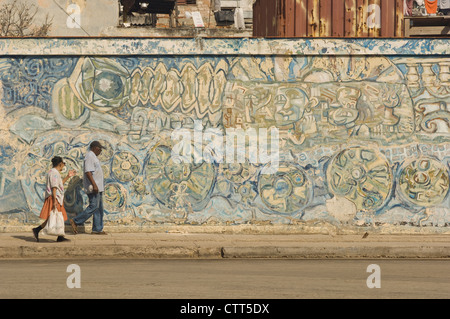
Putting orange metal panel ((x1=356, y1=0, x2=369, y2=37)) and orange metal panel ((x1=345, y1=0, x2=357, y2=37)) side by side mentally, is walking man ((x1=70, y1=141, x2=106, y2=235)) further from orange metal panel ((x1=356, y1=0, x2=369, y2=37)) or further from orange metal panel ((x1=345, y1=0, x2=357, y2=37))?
orange metal panel ((x1=356, y1=0, x2=369, y2=37))

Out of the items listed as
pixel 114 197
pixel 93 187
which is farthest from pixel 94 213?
pixel 114 197

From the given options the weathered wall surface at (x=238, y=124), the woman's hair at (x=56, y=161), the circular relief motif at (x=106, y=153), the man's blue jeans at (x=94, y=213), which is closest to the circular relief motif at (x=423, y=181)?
the weathered wall surface at (x=238, y=124)

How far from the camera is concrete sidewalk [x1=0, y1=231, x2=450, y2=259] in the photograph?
1212 cm

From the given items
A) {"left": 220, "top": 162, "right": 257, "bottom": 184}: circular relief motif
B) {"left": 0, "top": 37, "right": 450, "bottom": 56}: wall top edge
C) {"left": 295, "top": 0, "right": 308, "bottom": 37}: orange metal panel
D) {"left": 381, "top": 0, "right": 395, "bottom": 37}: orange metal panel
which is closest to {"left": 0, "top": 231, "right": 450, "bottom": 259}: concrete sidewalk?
{"left": 220, "top": 162, "right": 257, "bottom": 184}: circular relief motif

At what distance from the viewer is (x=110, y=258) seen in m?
12.0

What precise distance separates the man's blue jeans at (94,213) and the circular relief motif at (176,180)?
109 cm

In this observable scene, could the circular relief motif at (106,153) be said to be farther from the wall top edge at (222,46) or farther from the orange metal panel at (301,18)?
the orange metal panel at (301,18)

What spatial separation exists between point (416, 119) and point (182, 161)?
4.23 m

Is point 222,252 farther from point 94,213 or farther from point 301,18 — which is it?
point 301,18

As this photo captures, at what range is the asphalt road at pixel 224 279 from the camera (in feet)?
27.9

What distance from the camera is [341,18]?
1576 centimetres

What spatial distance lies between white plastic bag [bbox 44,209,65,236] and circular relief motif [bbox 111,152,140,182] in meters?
1.95

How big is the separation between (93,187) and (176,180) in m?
1.57

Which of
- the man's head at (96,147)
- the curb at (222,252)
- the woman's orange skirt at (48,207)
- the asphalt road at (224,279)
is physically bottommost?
the curb at (222,252)
